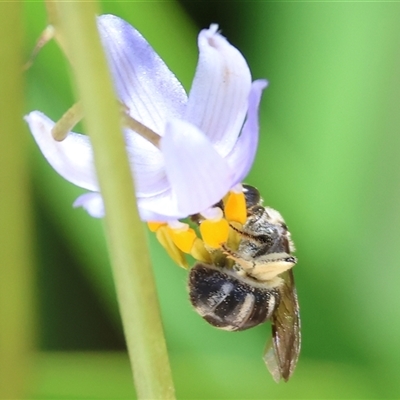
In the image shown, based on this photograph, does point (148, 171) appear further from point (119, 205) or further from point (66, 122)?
point (119, 205)

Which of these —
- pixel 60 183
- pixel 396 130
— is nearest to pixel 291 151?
pixel 396 130

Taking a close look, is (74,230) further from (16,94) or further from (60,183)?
(16,94)

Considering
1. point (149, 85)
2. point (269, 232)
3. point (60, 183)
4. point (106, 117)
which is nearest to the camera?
point (106, 117)

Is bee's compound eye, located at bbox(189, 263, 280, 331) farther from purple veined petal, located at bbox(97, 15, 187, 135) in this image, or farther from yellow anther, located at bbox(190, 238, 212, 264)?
purple veined petal, located at bbox(97, 15, 187, 135)

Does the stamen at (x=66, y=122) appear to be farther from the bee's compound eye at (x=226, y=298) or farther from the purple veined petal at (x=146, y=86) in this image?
the bee's compound eye at (x=226, y=298)

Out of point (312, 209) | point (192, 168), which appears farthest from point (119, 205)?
point (312, 209)

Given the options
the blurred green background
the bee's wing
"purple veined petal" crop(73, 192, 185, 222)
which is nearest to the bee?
the bee's wing
